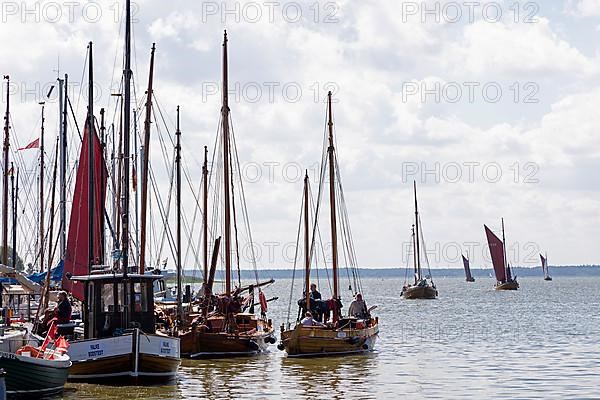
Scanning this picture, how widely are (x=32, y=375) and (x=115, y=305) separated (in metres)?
5.22

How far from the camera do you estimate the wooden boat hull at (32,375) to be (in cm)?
2816

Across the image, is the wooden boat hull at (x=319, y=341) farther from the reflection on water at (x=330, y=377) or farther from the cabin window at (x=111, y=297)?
the cabin window at (x=111, y=297)

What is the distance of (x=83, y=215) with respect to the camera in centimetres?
4366

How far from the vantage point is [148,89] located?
45.3 meters

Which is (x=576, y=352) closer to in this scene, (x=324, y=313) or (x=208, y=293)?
(x=324, y=313)

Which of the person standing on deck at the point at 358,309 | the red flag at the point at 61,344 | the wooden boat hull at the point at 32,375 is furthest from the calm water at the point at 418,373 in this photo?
the person standing on deck at the point at 358,309

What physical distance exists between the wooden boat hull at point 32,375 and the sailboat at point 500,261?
408 feet

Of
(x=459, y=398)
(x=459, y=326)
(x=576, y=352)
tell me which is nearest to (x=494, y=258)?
(x=459, y=326)

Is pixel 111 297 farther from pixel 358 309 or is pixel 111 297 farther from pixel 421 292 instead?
pixel 421 292

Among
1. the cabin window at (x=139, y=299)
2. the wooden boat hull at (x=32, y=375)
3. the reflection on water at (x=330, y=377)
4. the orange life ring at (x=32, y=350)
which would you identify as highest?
the cabin window at (x=139, y=299)

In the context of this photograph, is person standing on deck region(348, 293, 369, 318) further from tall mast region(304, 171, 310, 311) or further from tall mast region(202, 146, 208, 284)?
tall mast region(202, 146, 208, 284)

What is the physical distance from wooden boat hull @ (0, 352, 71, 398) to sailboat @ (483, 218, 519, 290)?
124 meters

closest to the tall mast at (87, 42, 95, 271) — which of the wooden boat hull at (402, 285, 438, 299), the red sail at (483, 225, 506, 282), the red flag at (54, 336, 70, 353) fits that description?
the red flag at (54, 336, 70, 353)

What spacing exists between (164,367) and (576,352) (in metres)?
20.8
